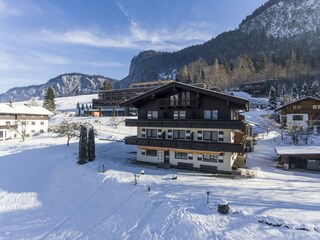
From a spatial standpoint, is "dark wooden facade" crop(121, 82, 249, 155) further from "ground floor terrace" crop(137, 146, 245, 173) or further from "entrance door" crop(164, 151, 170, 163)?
"entrance door" crop(164, 151, 170, 163)

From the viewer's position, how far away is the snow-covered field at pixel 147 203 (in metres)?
16.5

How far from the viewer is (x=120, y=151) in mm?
41781

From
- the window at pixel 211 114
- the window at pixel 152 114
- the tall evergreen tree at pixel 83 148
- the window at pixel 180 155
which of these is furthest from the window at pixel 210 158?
the tall evergreen tree at pixel 83 148

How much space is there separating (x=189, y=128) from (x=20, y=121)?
45.9m

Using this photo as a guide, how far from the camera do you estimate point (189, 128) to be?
30.2 meters

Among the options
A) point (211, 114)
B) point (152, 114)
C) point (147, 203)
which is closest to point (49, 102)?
point (152, 114)

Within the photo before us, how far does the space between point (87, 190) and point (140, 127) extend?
12272 millimetres

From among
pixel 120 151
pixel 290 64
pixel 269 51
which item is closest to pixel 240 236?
Answer: pixel 120 151

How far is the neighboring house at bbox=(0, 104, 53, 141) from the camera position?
53.8 meters

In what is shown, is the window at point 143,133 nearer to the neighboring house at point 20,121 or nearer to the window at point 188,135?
the window at point 188,135

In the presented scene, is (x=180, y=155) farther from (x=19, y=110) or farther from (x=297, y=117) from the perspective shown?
(x=19, y=110)

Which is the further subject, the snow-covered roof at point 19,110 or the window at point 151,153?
the snow-covered roof at point 19,110

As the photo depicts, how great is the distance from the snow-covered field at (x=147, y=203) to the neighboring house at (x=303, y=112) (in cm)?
2774

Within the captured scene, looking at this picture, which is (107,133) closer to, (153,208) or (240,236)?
(153,208)
